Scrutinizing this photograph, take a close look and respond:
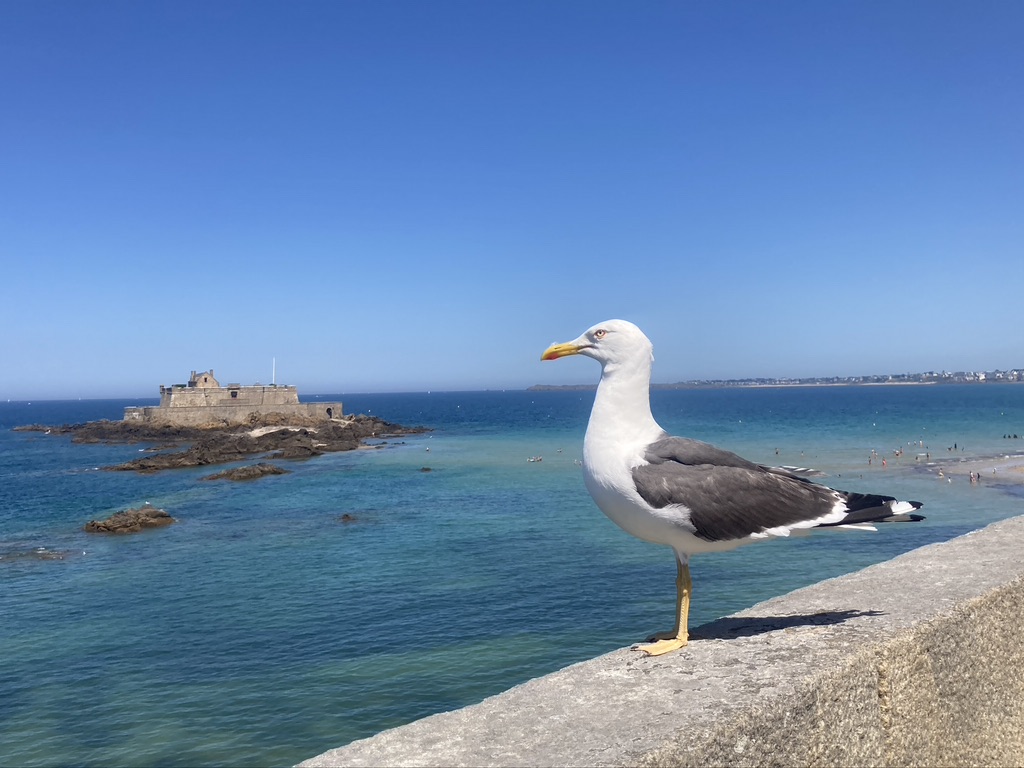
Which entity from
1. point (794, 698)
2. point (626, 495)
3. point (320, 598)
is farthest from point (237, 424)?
point (794, 698)

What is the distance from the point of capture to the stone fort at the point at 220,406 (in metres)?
73.3

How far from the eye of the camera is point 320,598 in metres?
19.0

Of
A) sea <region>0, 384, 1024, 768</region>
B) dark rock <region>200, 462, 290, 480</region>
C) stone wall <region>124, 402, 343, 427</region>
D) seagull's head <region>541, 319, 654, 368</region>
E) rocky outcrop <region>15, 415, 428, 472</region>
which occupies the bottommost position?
sea <region>0, 384, 1024, 768</region>

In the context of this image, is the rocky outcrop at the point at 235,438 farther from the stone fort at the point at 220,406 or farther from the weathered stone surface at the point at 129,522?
the weathered stone surface at the point at 129,522

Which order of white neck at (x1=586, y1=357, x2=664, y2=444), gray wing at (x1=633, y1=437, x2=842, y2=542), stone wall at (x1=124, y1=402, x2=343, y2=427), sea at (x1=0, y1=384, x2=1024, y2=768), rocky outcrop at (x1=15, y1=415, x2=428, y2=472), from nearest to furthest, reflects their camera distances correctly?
gray wing at (x1=633, y1=437, x2=842, y2=542) < white neck at (x1=586, y1=357, x2=664, y2=444) < sea at (x1=0, y1=384, x2=1024, y2=768) < rocky outcrop at (x1=15, y1=415, x2=428, y2=472) < stone wall at (x1=124, y1=402, x2=343, y2=427)

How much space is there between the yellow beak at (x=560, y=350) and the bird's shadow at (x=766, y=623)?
167 centimetres

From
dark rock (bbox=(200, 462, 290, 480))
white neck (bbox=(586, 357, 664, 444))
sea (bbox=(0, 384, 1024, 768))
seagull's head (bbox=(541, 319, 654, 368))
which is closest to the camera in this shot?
white neck (bbox=(586, 357, 664, 444))

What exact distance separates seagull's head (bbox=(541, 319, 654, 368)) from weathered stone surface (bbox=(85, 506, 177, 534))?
96.5ft

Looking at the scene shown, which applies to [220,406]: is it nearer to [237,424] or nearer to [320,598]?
[237,424]

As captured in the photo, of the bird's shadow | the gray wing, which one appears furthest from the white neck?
the bird's shadow

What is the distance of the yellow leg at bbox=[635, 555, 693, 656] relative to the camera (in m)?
3.59

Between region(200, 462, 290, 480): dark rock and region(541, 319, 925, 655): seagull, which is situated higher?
region(541, 319, 925, 655): seagull

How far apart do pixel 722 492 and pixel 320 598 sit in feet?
55.5

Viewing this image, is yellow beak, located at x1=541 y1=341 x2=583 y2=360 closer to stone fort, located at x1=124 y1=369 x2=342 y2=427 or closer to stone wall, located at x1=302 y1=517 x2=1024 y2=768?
stone wall, located at x1=302 y1=517 x2=1024 y2=768
